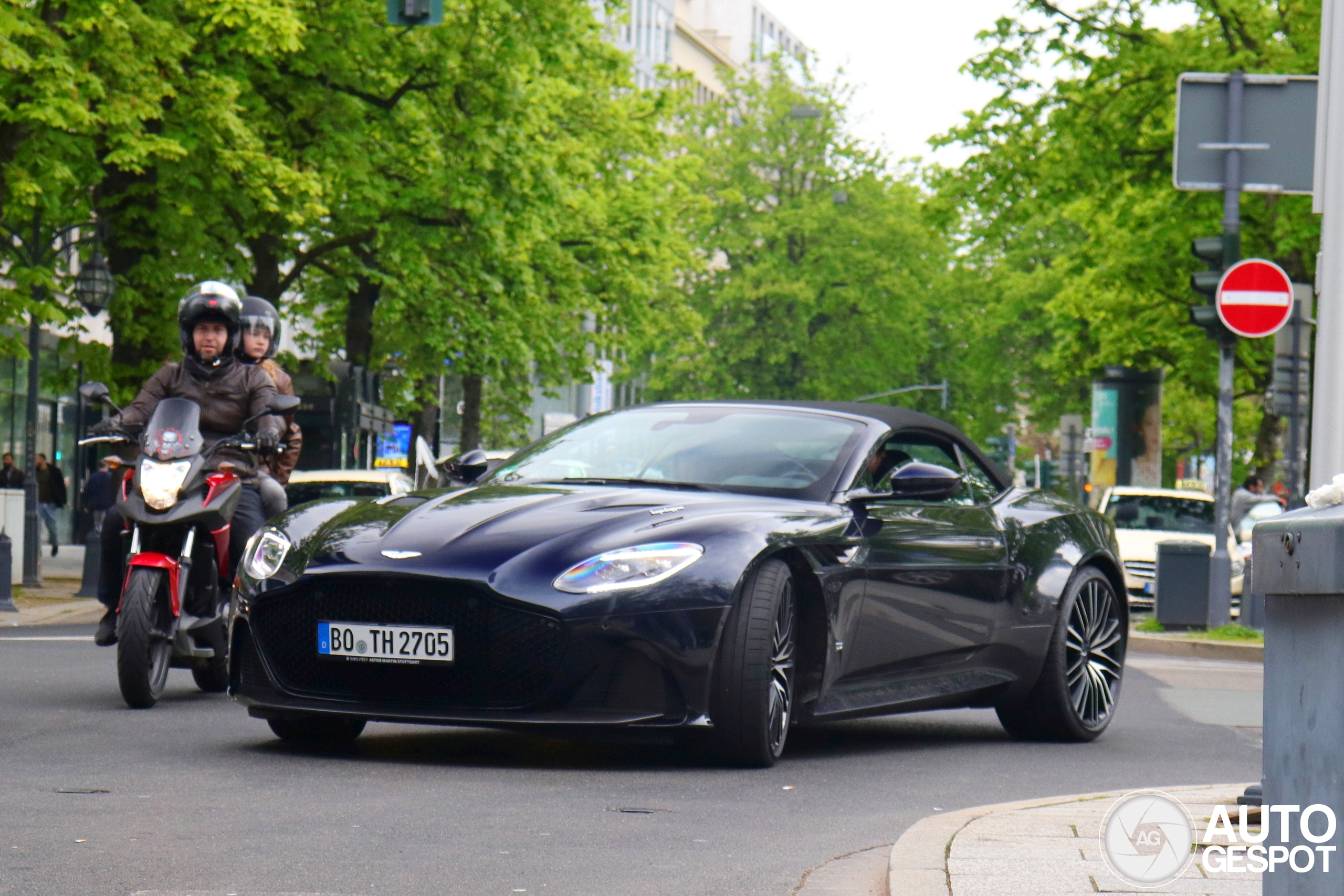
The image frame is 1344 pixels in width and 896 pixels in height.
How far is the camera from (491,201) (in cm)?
2566

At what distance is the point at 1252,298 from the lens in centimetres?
1669

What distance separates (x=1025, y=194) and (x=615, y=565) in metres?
21.2

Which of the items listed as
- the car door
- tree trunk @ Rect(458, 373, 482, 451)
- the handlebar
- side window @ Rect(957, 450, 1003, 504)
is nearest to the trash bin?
side window @ Rect(957, 450, 1003, 504)

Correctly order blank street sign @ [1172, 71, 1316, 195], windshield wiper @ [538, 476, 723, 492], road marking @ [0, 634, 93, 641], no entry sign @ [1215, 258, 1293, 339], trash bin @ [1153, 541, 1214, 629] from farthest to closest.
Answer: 1. trash bin @ [1153, 541, 1214, 629]
2. no entry sign @ [1215, 258, 1293, 339]
3. road marking @ [0, 634, 93, 641]
4. blank street sign @ [1172, 71, 1316, 195]
5. windshield wiper @ [538, 476, 723, 492]

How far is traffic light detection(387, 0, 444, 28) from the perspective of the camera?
15.4m

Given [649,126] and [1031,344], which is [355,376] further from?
[1031,344]

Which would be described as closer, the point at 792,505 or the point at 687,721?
the point at 687,721

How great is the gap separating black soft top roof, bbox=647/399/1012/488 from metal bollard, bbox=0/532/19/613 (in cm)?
987

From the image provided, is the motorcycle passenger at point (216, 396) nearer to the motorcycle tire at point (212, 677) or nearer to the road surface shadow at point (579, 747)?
the motorcycle tire at point (212, 677)

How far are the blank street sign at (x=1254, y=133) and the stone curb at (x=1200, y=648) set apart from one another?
5.06 m

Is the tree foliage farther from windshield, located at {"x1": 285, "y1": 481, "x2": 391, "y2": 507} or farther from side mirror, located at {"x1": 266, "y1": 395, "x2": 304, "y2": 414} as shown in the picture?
side mirror, located at {"x1": 266, "y1": 395, "x2": 304, "y2": 414}

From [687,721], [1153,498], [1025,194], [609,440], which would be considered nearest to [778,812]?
[687,721]

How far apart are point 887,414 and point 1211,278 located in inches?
381

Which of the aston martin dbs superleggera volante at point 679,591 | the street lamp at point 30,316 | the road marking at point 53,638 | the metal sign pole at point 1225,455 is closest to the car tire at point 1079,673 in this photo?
the aston martin dbs superleggera volante at point 679,591
